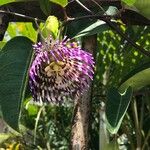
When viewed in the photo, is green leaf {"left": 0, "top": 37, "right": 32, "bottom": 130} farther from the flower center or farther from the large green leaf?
the large green leaf

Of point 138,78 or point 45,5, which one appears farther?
point 138,78

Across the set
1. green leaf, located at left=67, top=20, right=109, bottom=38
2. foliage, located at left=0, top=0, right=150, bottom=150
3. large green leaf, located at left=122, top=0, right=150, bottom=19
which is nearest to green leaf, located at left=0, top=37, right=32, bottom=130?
foliage, located at left=0, top=0, right=150, bottom=150

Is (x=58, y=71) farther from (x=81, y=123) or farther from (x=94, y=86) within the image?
(x=94, y=86)

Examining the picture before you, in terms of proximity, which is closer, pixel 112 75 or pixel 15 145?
pixel 112 75

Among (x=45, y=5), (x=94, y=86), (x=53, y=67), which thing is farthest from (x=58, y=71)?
(x=94, y=86)

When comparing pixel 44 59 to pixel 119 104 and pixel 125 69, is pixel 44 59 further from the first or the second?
pixel 125 69

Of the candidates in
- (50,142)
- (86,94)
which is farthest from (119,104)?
(50,142)
